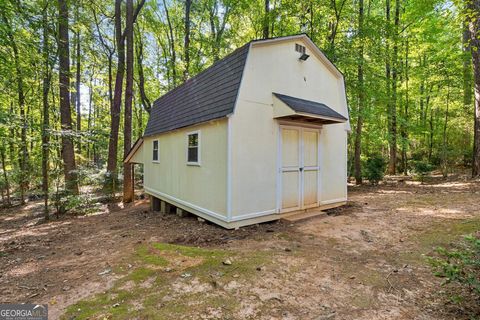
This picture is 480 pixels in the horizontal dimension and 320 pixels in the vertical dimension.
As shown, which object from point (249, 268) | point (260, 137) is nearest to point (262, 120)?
point (260, 137)

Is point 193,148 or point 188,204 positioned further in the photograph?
point 188,204

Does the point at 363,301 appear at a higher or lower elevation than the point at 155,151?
lower

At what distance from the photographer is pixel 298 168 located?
20.8ft

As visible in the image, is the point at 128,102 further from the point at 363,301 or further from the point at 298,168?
the point at 363,301

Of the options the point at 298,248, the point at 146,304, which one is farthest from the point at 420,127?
the point at 146,304

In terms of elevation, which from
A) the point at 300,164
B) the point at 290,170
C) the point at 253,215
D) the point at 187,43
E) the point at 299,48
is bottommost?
the point at 253,215

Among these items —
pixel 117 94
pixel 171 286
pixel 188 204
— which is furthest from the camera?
pixel 117 94

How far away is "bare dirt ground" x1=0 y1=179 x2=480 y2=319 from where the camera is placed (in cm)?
255

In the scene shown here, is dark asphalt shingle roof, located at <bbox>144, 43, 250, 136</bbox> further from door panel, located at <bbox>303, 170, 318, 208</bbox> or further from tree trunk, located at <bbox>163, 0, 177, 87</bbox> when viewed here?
tree trunk, located at <bbox>163, 0, 177, 87</bbox>

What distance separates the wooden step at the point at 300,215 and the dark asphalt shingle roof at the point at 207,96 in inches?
120

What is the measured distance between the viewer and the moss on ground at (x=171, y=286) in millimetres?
2510

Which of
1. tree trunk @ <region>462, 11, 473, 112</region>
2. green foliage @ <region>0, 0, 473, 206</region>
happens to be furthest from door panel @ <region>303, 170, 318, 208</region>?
tree trunk @ <region>462, 11, 473, 112</region>

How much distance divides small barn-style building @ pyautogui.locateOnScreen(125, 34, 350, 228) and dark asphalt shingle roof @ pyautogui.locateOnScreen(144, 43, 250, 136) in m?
0.04

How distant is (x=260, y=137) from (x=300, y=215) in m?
2.38
